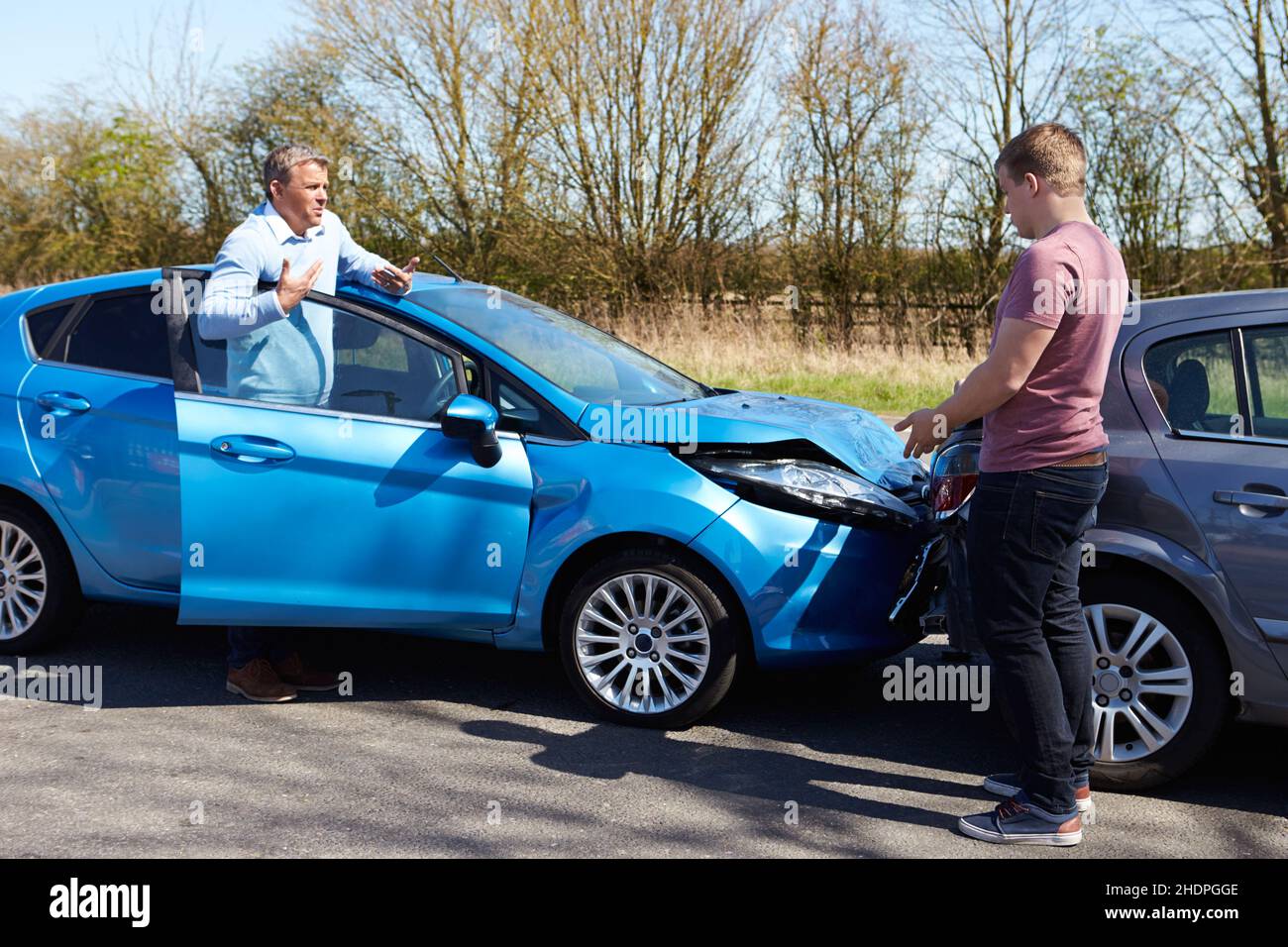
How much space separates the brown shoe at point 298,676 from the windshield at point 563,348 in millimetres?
1556

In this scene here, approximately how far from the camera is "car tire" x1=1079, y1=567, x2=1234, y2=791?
3.98m

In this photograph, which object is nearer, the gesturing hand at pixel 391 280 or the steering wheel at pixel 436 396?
the steering wheel at pixel 436 396

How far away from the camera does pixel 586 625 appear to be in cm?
475

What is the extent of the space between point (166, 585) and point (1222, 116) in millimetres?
17917

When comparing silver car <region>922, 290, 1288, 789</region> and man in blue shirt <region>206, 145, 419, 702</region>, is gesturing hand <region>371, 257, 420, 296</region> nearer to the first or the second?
man in blue shirt <region>206, 145, 419, 702</region>

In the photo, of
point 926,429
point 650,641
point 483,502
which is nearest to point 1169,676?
point 926,429

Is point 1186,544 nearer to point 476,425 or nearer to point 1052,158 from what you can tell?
point 1052,158

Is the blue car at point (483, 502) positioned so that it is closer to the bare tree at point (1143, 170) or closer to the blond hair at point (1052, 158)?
the blond hair at point (1052, 158)

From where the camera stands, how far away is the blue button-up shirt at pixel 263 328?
4.91 meters

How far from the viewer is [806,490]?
15.2 feet

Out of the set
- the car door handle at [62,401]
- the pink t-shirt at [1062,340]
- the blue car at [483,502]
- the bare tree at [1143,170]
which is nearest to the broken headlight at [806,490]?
the blue car at [483,502]

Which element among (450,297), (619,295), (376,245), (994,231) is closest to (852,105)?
(994,231)

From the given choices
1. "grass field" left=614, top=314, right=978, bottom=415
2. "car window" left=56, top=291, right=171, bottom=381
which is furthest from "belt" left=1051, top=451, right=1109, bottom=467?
→ "grass field" left=614, top=314, right=978, bottom=415

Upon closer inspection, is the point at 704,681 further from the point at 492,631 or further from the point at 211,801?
the point at 211,801
